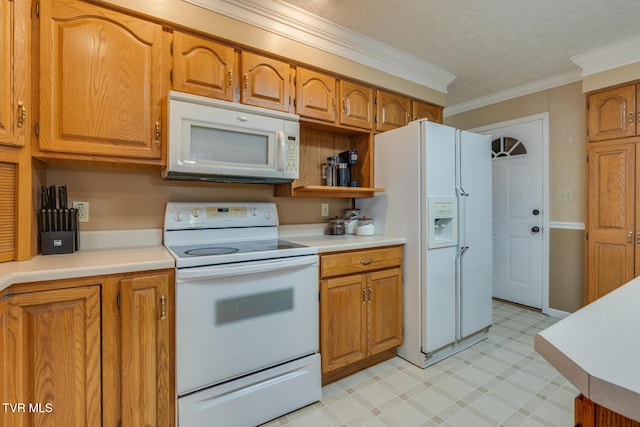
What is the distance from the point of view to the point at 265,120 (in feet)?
6.24

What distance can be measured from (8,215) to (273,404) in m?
1.54

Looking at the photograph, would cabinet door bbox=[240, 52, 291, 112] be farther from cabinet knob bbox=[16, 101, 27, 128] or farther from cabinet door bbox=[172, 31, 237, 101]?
cabinet knob bbox=[16, 101, 27, 128]

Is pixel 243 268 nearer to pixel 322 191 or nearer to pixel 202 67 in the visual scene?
pixel 322 191

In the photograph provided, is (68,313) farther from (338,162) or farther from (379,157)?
(379,157)

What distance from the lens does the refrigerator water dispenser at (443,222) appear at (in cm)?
219

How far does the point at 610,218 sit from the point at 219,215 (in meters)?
3.19

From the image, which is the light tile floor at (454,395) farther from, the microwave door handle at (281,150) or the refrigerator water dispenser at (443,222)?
the microwave door handle at (281,150)

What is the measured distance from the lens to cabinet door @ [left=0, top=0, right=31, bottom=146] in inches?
50.4

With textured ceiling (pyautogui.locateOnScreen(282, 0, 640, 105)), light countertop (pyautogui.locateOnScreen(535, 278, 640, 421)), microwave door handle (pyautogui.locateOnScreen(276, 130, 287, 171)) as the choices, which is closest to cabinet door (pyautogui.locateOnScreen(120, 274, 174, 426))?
microwave door handle (pyautogui.locateOnScreen(276, 130, 287, 171))

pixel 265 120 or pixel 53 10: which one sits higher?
pixel 53 10

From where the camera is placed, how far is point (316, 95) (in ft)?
7.30

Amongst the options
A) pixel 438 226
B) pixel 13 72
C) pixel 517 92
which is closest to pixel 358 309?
pixel 438 226

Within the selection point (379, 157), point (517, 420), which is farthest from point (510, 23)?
point (517, 420)

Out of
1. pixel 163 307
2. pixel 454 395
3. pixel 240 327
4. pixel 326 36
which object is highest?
pixel 326 36
